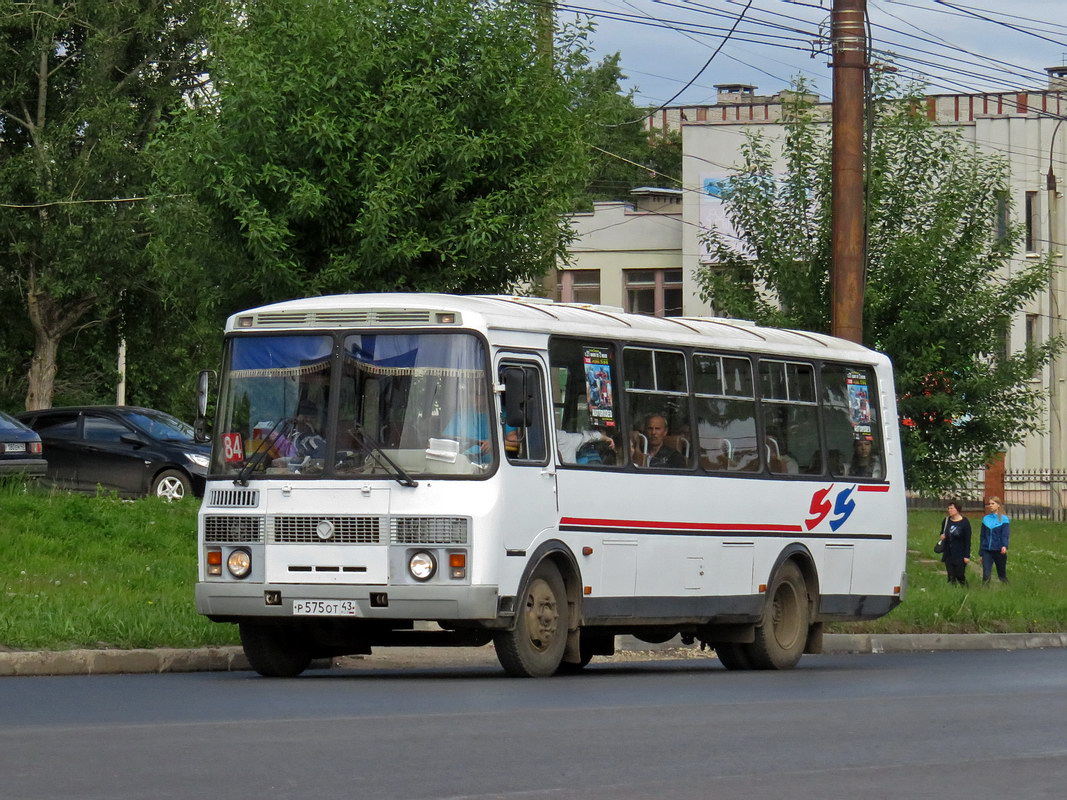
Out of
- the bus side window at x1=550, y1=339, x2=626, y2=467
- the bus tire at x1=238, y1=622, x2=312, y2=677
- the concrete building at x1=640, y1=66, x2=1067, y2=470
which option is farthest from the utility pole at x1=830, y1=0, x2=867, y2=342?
the concrete building at x1=640, y1=66, x2=1067, y2=470

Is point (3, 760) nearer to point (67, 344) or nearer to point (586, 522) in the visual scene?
point (586, 522)

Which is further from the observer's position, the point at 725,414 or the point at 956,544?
the point at 956,544

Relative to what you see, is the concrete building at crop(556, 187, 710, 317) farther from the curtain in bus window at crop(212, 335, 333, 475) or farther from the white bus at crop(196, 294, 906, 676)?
the curtain in bus window at crop(212, 335, 333, 475)

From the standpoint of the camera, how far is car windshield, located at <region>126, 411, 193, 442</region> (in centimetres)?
2991

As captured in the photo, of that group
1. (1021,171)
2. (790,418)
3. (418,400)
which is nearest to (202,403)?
(418,400)

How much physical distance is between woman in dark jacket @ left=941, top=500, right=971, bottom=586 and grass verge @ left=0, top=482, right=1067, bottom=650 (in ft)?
1.11

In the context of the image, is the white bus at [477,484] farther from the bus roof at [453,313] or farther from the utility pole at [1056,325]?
the utility pole at [1056,325]

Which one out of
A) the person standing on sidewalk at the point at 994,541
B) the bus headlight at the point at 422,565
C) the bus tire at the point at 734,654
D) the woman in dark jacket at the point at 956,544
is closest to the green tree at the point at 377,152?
the bus tire at the point at 734,654

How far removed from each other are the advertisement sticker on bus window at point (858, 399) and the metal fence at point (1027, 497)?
123 feet

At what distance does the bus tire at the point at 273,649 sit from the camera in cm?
1466

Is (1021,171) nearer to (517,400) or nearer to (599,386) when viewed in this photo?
(599,386)

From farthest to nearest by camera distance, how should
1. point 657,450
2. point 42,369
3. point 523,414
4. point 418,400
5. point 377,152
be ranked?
1. point 42,369
2. point 377,152
3. point 657,450
4. point 523,414
5. point 418,400

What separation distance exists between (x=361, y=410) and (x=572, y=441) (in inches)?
66.5

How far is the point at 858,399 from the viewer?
18.8 m
